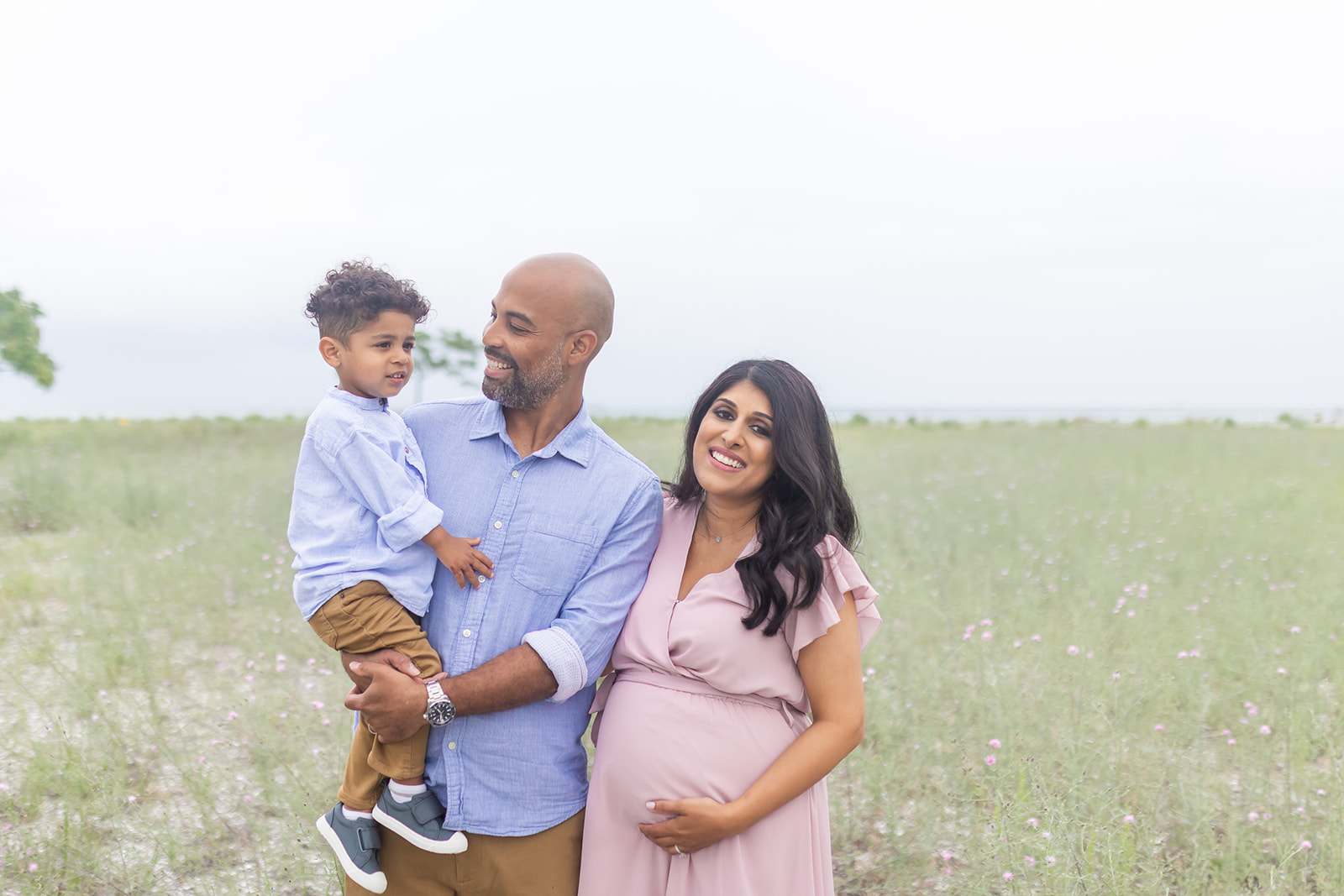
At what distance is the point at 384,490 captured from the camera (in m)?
2.08

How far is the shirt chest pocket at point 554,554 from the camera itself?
2111mm

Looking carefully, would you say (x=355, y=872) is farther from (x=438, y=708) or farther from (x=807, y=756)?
(x=807, y=756)

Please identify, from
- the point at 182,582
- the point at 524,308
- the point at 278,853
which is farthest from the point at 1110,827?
the point at 182,582

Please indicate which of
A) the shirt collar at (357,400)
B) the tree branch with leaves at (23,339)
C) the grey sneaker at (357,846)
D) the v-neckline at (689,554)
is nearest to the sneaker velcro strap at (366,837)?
the grey sneaker at (357,846)

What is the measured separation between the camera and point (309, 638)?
5539mm

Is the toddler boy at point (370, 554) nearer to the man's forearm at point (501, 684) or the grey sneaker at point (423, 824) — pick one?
the grey sneaker at point (423, 824)

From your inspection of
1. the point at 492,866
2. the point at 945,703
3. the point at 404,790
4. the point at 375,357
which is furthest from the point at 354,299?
the point at 945,703

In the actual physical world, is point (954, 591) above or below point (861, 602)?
below

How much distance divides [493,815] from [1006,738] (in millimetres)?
2699

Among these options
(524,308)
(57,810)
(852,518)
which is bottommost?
(57,810)

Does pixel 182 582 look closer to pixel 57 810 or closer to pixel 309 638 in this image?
pixel 309 638

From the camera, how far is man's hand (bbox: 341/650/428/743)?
1913 mm

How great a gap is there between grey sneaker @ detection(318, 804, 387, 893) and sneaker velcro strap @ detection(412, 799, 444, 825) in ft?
0.58

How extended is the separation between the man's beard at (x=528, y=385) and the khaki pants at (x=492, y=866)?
43.7 inches
